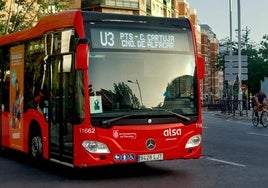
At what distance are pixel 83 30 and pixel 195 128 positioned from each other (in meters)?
2.61

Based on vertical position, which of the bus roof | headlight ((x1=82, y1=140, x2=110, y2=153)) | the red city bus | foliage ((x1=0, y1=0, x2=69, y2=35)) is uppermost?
foliage ((x1=0, y1=0, x2=69, y2=35))

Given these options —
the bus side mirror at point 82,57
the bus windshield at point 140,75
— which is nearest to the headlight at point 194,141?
the bus windshield at point 140,75

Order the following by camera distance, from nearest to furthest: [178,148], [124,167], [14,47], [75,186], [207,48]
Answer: [75,186] < [178,148] < [124,167] < [14,47] < [207,48]

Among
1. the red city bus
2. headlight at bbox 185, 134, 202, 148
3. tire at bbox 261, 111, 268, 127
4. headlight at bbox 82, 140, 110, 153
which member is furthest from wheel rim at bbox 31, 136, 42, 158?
tire at bbox 261, 111, 268, 127

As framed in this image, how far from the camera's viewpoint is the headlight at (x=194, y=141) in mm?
10748

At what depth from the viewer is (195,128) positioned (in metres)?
10.8

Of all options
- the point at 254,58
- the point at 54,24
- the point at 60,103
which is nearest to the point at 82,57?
the point at 60,103

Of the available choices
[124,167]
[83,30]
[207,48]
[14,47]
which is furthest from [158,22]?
[207,48]

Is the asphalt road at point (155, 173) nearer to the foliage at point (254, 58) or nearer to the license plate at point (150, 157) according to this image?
the license plate at point (150, 157)

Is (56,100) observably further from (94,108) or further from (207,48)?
(207,48)

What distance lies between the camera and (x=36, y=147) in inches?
471

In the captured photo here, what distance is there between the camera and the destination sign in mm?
10336

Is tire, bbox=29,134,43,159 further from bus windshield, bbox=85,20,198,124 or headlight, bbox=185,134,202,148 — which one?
headlight, bbox=185,134,202,148

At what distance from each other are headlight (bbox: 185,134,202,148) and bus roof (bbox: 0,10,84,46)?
2640mm
